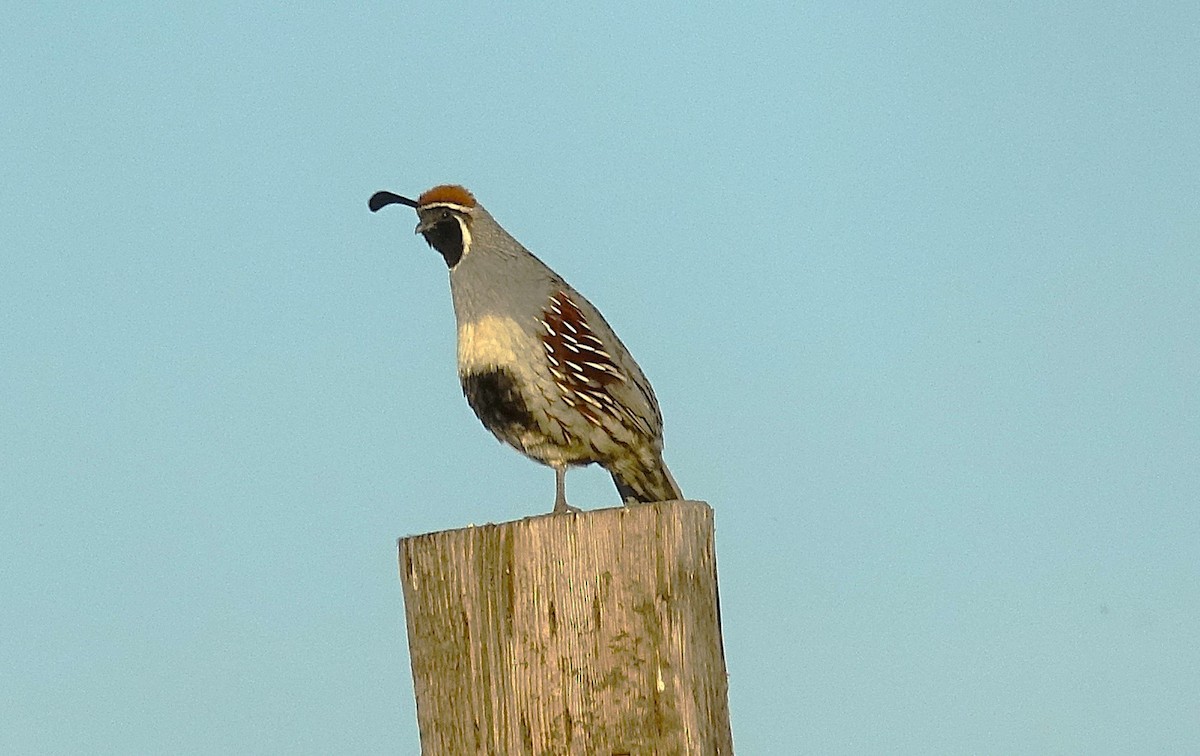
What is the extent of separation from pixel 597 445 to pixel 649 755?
2246 millimetres

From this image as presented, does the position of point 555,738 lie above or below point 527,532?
below

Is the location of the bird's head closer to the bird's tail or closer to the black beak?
the black beak

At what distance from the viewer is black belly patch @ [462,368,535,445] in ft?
16.3

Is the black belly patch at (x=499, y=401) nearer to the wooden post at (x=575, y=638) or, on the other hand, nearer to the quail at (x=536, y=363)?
the quail at (x=536, y=363)

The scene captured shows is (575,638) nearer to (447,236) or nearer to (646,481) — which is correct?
(646,481)

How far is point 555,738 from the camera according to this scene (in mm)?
2902

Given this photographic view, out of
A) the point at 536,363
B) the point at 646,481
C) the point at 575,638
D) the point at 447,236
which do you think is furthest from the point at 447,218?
the point at 575,638

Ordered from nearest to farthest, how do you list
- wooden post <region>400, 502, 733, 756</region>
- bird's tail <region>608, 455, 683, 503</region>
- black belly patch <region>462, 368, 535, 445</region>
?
wooden post <region>400, 502, 733, 756</region> → black belly patch <region>462, 368, 535, 445</region> → bird's tail <region>608, 455, 683, 503</region>

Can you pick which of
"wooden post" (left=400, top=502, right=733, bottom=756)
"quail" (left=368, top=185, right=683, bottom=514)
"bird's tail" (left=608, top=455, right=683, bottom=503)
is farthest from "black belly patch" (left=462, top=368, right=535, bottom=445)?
"wooden post" (left=400, top=502, right=733, bottom=756)

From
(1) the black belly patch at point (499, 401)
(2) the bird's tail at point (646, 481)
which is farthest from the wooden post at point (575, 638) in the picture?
(2) the bird's tail at point (646, 481)

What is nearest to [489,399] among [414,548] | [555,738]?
[414,548]

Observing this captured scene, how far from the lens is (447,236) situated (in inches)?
199

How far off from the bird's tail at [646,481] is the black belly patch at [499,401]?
0.35 m

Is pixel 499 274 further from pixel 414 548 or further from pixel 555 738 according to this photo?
pixel 555 738
